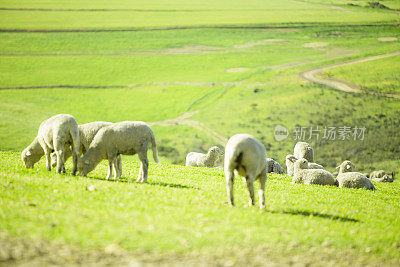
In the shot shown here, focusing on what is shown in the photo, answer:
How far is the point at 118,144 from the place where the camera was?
1359 centimetres

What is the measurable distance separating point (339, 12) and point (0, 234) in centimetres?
10641

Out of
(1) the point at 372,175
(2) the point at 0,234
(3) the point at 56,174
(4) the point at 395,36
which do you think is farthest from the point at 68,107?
(4) the point at 395,36

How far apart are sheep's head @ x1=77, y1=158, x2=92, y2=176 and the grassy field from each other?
889 mm

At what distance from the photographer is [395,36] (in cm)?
8606

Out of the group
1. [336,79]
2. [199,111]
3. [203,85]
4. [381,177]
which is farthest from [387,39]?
[381,177]

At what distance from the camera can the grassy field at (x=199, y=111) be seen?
26.1 ft

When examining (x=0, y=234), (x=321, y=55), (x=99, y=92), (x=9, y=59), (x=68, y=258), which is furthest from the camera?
(x=321, y=55)

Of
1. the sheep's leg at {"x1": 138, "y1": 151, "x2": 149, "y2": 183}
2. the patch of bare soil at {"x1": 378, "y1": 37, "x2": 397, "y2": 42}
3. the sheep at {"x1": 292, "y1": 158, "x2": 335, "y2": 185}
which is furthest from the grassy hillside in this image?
the sheep's leg at {"x1": 138, "y1": 151, "x2": 149, "y2": 183}

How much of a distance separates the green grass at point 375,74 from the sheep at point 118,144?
2246 inches

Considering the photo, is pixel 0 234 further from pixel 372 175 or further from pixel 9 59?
pixel 9 59

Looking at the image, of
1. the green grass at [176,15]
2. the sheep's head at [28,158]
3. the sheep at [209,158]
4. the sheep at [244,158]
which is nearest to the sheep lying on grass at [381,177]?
the sheep at [209,158]

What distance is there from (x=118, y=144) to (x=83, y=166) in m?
1.44

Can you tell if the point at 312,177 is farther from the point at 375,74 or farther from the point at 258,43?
the point at 258,43

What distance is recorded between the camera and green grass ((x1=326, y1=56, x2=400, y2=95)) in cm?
6355
